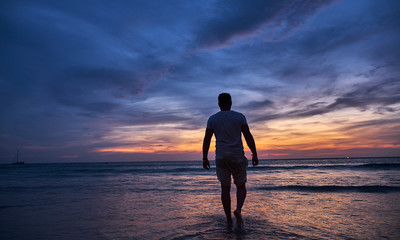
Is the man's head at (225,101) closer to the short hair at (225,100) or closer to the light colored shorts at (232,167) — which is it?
the short hair at (225,100)

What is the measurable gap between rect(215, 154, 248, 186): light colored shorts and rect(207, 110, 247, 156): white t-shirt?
0.10 metres

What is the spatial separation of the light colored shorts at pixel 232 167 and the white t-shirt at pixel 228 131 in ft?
0.32

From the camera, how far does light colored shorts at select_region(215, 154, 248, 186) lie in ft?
12.1

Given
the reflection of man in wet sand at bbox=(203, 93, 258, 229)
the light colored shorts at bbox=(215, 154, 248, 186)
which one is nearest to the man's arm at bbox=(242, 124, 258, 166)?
the reflection of man in wet sand at bbox=(203, 93, 258, 229)

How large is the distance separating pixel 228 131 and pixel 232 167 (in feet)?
1.91

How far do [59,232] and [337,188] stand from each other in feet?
34.1

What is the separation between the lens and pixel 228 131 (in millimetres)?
3732

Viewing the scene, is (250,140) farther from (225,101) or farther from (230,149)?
(225,101)

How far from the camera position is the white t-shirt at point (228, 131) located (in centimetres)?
372

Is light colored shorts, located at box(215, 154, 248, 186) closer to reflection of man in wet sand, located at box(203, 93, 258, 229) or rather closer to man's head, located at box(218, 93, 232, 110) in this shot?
reflection of man in wet sand, located at box(203, 93, 258, 229)

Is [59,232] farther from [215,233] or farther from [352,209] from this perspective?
[352,209]

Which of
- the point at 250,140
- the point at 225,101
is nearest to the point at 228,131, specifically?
the point at 250,140

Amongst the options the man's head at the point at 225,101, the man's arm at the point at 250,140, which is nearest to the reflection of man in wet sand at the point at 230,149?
the man's arm at the point at 250,140

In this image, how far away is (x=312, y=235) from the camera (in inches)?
132
